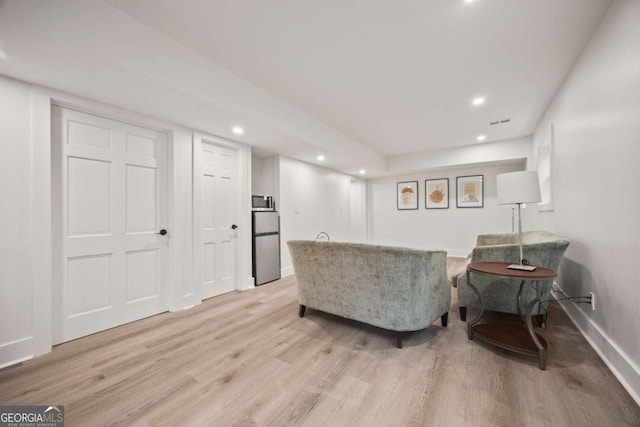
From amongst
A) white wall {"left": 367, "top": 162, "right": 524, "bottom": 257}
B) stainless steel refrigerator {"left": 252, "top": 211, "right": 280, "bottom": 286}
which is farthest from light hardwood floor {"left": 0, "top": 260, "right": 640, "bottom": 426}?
white wall {"left": 367, "top": 162, "right": 524, "bottom": 257}

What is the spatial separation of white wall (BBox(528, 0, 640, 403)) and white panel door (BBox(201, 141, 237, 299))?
3.75 meters

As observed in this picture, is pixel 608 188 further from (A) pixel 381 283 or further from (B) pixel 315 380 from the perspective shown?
(B) pixel 315 380

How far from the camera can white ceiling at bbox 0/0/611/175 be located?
5.58 ft

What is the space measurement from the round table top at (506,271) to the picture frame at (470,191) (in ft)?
13.6

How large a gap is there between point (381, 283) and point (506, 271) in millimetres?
929

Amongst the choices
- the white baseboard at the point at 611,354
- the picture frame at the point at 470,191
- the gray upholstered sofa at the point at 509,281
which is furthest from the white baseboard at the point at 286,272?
the picture frame at the point at 470,191

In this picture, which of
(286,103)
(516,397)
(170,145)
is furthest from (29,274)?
(516,397)

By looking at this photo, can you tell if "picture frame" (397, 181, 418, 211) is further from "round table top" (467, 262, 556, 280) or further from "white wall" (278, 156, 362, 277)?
"round table top" (467, 262, 556, 280)

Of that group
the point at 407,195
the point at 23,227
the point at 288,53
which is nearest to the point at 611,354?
the point at 288,53

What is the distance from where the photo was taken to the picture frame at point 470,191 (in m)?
5.80

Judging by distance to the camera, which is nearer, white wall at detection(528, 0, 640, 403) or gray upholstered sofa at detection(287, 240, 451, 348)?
white wall at detection(528, 0, 640, 403)

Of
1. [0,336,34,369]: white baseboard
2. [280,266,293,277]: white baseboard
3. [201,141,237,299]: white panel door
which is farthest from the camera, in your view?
[280,266,293,277]: white baseboard

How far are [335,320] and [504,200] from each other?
6.15 feet

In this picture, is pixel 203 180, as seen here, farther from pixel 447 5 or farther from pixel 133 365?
pixel 447 5
